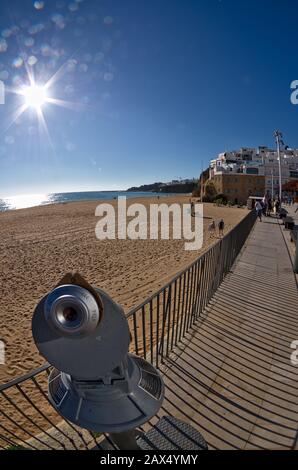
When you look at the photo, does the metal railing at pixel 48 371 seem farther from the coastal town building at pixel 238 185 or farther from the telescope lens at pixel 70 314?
the coastal town building at pixel 238 185

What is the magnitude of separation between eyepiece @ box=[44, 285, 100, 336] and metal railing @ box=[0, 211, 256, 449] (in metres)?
0.83

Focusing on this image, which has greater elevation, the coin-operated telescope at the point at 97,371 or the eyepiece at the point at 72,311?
the eyepiece at the point at 72,311

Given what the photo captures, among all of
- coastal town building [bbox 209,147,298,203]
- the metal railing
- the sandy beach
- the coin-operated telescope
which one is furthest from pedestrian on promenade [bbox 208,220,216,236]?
coastal town building [bbox 209,147,298,203]

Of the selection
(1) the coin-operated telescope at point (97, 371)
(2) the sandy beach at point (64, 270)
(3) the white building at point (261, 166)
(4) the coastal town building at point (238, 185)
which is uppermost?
(3) the white building at point (261, 166)

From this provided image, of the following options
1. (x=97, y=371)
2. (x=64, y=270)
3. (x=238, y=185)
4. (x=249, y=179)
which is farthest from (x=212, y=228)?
(x=249, y=179)

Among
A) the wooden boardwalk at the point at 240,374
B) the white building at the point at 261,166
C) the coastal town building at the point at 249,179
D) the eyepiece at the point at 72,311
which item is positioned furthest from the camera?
the white building at the point at 261,166

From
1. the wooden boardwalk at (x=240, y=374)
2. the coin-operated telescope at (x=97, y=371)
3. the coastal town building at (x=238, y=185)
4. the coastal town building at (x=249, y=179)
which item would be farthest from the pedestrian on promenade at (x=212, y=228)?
the coastal town building at (x=238, y=185)

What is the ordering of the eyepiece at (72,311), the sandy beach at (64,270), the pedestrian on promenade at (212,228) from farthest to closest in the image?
the pedestrian on promenade at (212,228), the sandy beach at (64,270), the eyepiece at (72,311)

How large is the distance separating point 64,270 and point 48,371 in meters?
8.14

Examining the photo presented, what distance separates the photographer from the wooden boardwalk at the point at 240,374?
7.91 feet

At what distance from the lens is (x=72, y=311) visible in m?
1.07

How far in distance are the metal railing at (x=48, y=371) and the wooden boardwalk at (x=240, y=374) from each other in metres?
0.21

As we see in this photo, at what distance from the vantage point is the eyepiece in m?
1.05

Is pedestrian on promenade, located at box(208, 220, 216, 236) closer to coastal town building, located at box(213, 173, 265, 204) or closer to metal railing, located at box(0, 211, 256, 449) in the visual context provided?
metal railing, located at box(0, 211, 256, 449)
